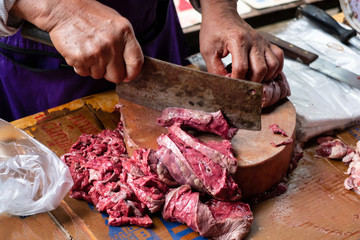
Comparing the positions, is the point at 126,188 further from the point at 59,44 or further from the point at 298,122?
the point at 298,122

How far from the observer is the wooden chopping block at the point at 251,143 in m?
2.38

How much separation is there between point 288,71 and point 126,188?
206 cm

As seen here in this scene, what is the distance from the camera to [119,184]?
7.68 ft

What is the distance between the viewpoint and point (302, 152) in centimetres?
281

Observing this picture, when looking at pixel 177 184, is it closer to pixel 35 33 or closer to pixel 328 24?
pixel 35 33

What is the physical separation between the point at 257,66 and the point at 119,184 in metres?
1.19

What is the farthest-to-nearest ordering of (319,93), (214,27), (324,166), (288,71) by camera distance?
(288,71) → (319,93) → (214,27) → (324,166)

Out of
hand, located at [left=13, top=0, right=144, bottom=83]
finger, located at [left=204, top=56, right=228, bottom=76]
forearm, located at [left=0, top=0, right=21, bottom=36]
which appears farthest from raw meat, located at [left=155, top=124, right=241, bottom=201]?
forearm, located at [left=0, top=0, right=21, bottom=36]

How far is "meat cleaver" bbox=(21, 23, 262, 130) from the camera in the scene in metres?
2.37

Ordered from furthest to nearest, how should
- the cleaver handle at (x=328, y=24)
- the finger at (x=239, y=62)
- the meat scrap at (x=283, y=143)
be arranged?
the cleaver handle at (x=328, y=24)
the finger at (x=239, y=62)
the meat scrap at (x=283, y=143)

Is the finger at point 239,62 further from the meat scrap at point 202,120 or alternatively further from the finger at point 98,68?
the finger at point 98,68

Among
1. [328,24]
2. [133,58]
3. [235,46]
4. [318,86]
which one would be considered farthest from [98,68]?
[328,24]

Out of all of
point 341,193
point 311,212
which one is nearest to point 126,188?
point 311,212

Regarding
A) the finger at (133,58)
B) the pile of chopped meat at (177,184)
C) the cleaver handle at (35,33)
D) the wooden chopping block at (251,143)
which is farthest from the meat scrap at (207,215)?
the cleaver handle at (35,33)
